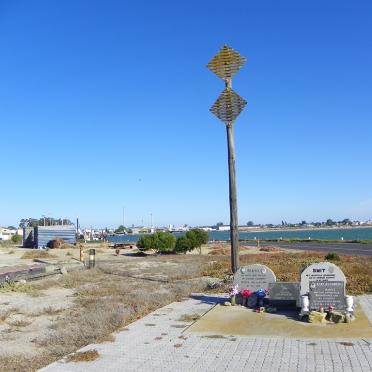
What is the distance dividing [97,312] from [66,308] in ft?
5.46

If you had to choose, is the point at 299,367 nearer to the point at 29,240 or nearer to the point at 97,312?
the point at 97,312

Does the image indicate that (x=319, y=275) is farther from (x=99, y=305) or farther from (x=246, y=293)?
(x=99, y=305)

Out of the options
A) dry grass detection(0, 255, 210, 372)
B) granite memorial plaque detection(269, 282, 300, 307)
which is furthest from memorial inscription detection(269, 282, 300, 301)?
dry grass detection(0, 255, 210, 372)

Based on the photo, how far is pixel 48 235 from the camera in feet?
189

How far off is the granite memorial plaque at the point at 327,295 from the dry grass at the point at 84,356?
4.55m

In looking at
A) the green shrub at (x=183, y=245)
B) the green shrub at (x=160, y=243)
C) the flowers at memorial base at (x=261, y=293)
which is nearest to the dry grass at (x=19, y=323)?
the flowers at memorial base at (x=261, y=293)

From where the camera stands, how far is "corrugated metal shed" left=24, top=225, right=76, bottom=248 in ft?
187

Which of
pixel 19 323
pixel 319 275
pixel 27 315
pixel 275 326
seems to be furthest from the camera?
pixel 27 315

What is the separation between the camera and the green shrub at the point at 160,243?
4303 centimetres

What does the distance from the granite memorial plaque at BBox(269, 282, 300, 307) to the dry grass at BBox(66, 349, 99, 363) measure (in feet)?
15.8

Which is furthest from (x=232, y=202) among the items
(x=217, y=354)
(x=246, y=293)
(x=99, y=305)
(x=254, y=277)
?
(x=217, y=354)

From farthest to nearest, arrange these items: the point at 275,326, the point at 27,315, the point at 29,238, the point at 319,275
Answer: the point at 29,238 → the point at 27,315 → the point at 319,275 → the point at 275,326

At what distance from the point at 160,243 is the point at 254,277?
31.4 meters

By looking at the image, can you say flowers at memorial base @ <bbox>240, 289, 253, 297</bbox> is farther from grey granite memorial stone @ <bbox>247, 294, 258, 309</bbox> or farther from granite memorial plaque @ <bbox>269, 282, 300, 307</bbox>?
granite memorial plaque @ <bbox>269, 282, 300, 307</bbox>
